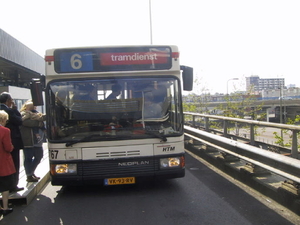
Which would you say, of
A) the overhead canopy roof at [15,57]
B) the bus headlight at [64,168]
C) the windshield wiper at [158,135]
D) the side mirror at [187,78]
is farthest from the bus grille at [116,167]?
the overhead canopy roof at [15,57]

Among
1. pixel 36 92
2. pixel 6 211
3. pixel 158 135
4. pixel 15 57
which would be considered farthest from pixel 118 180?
pixel 15 57

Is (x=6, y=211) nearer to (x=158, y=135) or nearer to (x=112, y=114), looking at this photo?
(x=112, y=114)

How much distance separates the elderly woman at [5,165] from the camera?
4.60 m

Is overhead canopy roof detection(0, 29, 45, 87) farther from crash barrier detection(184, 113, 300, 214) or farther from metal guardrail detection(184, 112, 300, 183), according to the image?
metal guardrail detection(184, 112, 300, 183)

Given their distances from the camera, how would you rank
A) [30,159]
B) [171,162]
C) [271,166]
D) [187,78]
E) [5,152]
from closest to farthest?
[5,152]
[271,166]
[171,162]
[187,78]
[30,159]

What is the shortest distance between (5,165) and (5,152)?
0.20 m

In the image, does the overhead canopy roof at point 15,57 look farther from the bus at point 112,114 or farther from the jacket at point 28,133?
the bus at point 112,114

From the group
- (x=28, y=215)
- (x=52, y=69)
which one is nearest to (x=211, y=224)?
(x=28, y=215)

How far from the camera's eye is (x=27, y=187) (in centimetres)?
566

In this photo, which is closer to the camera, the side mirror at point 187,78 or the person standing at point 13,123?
the person standing at point 13,123

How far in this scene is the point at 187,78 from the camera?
593cm

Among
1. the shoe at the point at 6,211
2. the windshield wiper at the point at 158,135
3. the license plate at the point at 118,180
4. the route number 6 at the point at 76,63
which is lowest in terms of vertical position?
the shoe at the point at 6,211

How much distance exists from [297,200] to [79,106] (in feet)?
12.5

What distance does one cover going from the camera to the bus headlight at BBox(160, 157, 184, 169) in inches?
217
